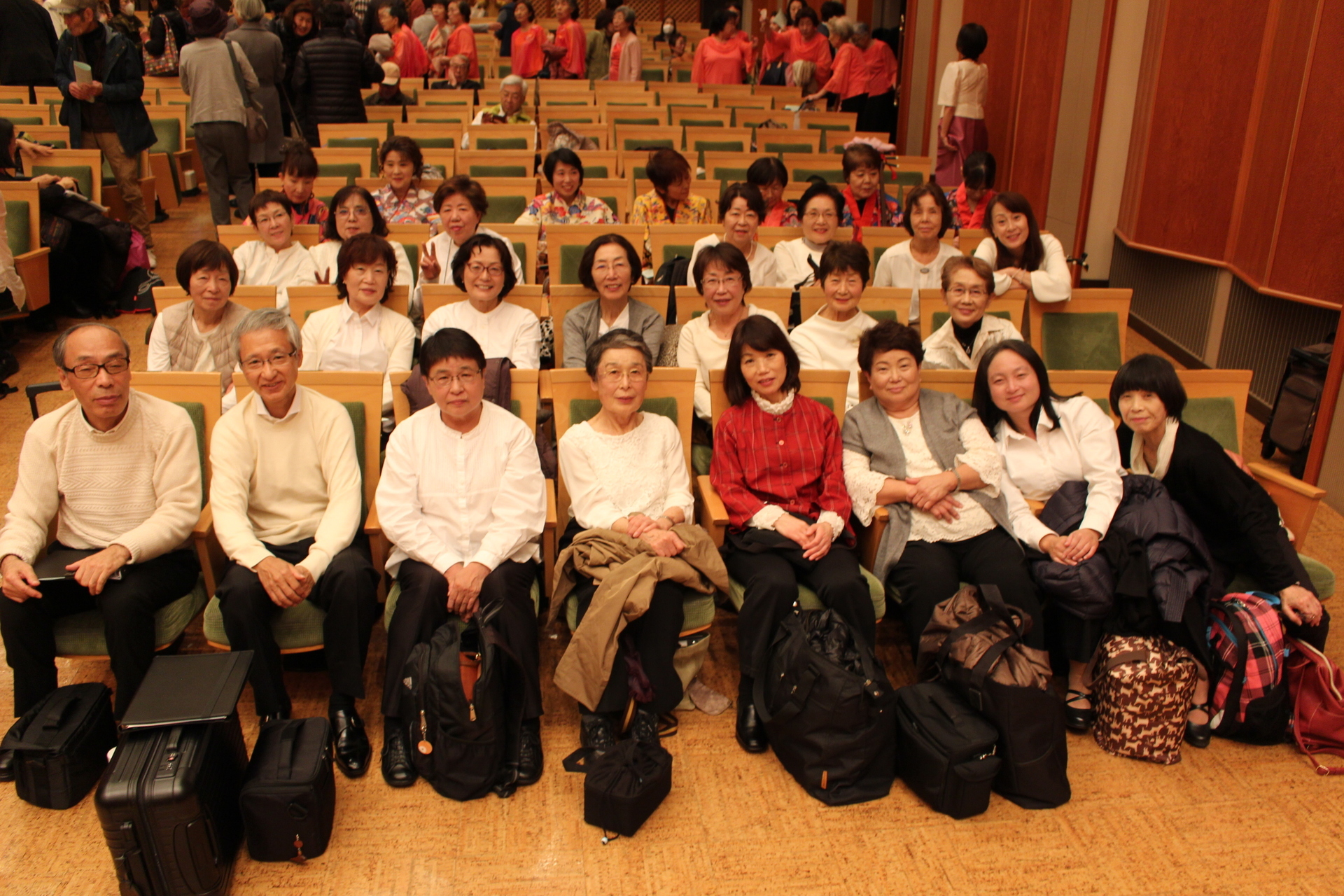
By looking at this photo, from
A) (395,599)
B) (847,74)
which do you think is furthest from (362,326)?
(847,74)

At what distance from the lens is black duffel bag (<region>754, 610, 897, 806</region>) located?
7.08ft

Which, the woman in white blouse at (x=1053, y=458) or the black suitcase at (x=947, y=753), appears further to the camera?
the woman in white blouse at (x=1053, y=458)

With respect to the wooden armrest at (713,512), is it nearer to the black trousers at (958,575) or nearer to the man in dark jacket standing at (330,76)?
the black trousers at (958,575)

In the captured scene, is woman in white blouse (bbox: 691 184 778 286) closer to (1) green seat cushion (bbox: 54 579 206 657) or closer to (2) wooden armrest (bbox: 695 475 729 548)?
(2) wooden armrest (bbox: 695 475 729 548)

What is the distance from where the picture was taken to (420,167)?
4676 mm

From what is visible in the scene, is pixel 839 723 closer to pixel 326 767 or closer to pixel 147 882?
pixel 326 767

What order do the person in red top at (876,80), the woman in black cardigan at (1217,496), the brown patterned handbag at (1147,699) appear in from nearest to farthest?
the brown patterned handbag at (1147,699) < the woman in black cardigan at (1217,496) < the person in red top at (876,80)

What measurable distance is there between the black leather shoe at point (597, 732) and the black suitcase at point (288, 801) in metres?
0.59

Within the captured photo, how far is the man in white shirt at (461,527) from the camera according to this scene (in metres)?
2.28

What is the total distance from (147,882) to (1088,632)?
7.38 feet

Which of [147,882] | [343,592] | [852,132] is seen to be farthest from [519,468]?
[852,132]

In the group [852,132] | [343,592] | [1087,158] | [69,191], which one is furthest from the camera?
[852,132]

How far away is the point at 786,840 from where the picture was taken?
2.09m

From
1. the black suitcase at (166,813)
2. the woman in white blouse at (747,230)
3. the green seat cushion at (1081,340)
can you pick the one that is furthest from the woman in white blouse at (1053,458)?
the black suitcase at (166,813)
